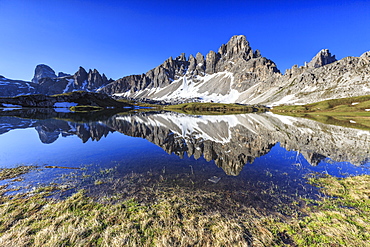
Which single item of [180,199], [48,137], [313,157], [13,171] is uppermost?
[48,137]

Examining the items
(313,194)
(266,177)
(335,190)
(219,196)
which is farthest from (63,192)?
(335,190)

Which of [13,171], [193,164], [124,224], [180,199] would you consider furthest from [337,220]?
[13,171]

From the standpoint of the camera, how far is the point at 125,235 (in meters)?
7.29

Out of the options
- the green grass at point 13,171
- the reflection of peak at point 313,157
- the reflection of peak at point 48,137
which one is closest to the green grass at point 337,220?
the reflection of peak at point 313,157

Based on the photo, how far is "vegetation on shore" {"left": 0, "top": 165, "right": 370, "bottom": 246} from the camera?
23.5ft

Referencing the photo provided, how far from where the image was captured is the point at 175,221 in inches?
343

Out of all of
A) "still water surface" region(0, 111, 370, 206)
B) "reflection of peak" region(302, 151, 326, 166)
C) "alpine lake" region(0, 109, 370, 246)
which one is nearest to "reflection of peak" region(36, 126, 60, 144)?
"still water surface" region(0, 111, 370, 206)

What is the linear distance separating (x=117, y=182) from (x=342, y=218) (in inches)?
623

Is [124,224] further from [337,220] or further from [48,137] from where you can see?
[48,137]

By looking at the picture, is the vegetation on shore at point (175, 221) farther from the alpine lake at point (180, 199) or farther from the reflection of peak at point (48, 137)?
the reflection of peak at point (48, 137)

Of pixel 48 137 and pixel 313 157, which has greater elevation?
pixel 48 137

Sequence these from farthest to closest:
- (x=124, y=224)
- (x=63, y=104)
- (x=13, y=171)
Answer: (x=63, y=104), (x=13, y=171), (x=124, y=224)

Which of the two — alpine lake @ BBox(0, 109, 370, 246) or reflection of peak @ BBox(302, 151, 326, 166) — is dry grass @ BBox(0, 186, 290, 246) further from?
reflection of peak @ BBox(302, 151, 326, 166)

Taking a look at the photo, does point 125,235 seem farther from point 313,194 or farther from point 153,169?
point 313,194
